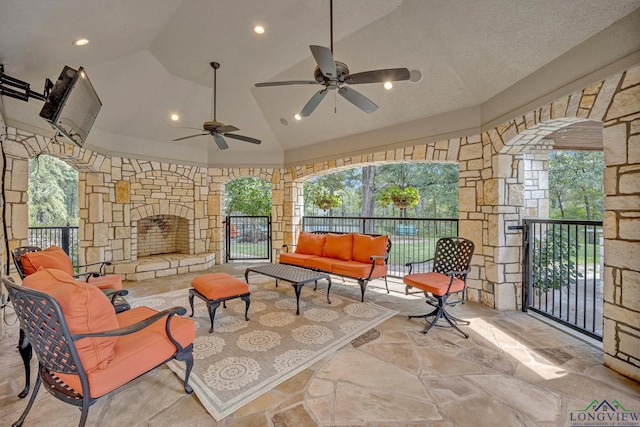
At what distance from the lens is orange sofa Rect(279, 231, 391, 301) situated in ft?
14.1

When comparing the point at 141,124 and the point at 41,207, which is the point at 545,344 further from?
the point at 41,207

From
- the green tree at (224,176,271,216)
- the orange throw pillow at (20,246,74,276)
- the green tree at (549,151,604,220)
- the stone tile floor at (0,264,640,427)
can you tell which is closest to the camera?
the stone tile floor at (0,264,640,427)

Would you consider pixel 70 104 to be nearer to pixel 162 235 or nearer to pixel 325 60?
pixel 325 60

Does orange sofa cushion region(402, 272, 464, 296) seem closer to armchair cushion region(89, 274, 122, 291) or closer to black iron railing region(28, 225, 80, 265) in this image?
armchair cushion region(89, 274, 122, 291)

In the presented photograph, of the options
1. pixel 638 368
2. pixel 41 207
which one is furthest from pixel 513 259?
pixel 41 207

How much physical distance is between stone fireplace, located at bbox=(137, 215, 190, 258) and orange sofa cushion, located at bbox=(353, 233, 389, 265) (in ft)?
14.4

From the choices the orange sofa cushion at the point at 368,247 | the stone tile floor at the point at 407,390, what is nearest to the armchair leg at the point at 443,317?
the stone tile floor at the point at 407,390

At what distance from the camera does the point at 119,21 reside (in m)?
3.15

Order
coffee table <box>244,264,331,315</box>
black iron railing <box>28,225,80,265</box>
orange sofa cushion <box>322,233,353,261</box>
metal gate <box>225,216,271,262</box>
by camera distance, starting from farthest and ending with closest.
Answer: metal gate <box>225,216,271,262</box> → black iron railing <box>28,225,80,265</box> → orange sofa cushion <box>322,233,353,261</box> → coffee table <box>244,264,331,315</box>

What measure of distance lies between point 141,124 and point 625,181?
7269 mm

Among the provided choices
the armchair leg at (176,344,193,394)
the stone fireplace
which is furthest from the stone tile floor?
the stone fireplace

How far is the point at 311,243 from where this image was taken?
5414 millimetres

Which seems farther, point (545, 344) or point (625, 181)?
point (545, 344)

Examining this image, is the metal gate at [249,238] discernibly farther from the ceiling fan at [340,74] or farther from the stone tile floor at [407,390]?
the ceiling fan at [340,74]
